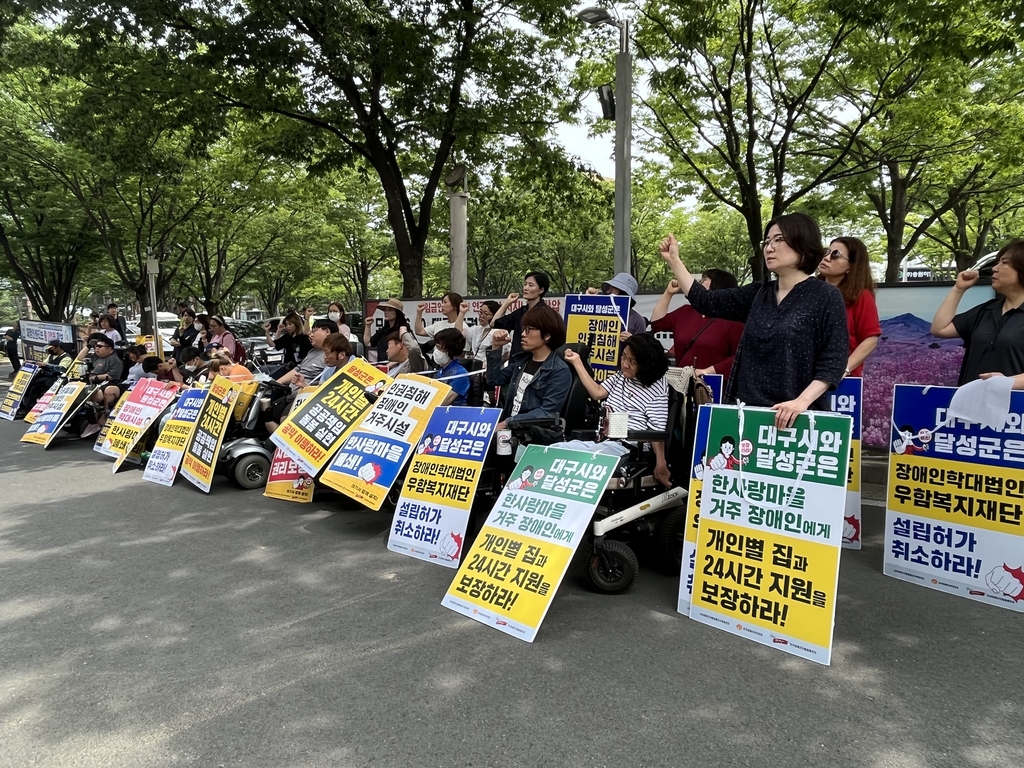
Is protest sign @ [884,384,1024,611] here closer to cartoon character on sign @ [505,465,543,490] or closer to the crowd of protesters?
the crowd of protesters

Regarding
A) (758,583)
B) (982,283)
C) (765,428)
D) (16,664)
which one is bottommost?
(16,664)

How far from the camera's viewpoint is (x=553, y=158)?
13492mm

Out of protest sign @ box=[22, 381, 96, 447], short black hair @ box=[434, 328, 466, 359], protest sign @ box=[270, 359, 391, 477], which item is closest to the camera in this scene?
protest sign @ box=[270, 359, 391, 477]

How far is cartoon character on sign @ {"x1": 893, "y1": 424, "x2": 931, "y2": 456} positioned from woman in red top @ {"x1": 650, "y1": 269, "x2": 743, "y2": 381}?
3.43ft

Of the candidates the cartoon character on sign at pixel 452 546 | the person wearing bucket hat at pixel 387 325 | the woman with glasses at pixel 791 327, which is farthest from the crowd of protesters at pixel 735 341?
the person wearing bucket hat at pixel 387 325

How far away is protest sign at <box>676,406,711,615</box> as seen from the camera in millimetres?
3551

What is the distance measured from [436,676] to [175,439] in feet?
15.8

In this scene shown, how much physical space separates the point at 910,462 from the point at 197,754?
382 centimetres

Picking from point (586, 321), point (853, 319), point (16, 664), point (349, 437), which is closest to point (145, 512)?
point (349, 437)

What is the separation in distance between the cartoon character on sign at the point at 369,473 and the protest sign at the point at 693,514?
2248mm

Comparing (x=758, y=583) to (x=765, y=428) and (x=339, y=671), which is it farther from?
(x=339, y=671)

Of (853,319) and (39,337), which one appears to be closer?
(853,319)

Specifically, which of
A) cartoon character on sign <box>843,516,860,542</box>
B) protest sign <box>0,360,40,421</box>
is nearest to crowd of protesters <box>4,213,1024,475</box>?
cartoon character on sign <box>843,516,860,542</box>

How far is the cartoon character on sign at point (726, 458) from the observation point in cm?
341
